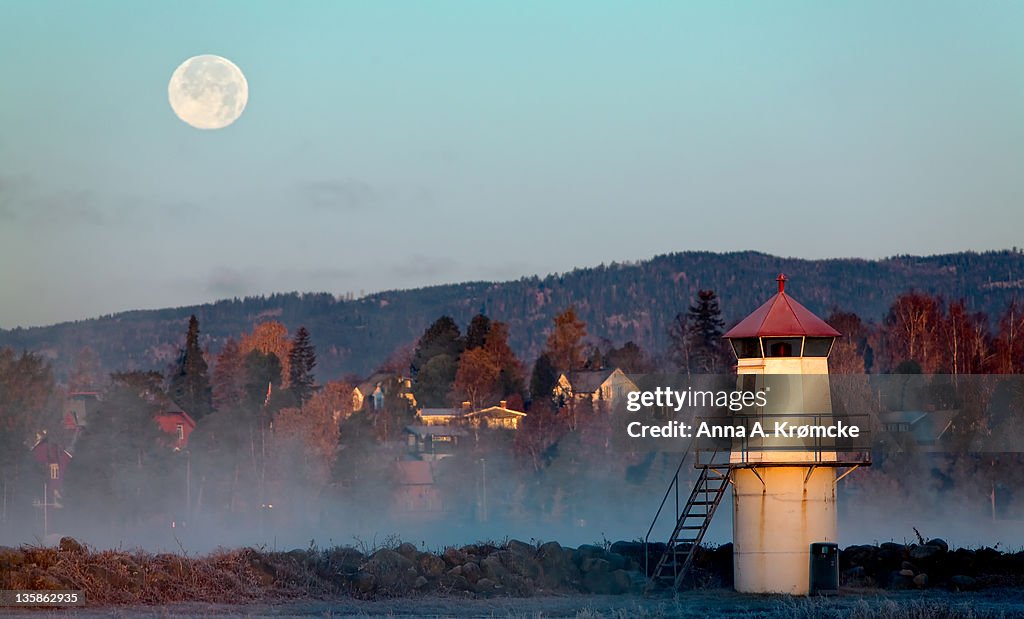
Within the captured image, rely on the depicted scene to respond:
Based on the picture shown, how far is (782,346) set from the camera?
34.5 m

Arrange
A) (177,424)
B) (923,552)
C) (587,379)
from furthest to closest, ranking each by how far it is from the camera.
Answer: (587,379) < (177,424) < (923,552)

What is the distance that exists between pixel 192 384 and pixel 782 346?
102 m

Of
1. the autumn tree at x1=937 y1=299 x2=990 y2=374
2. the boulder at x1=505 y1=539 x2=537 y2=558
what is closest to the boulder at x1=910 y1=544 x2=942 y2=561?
the boulder at x1=505 y1=539 x2=537 y2=558

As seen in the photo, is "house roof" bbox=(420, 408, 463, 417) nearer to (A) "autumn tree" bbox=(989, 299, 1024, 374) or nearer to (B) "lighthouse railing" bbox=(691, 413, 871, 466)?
(A) "autumn tree" bbox=(989, 299, 1024, 374)

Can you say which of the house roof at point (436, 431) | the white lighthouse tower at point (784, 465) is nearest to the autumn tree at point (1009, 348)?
the house roof at point (436, 431)

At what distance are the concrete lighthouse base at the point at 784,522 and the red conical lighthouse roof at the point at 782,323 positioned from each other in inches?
115

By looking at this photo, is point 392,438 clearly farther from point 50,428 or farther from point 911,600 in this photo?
point 911,600

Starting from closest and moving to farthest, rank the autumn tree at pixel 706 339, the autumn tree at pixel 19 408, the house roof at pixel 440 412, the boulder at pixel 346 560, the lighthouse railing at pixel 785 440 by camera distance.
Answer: the lighthouse railing at pixel 785 440, the boulder at pixel 346 560, the autumn tree at pixel 19 408, the autumn tree at pixel 706 339, the house roof at pixel 440 412

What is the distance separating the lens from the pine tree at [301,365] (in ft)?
470

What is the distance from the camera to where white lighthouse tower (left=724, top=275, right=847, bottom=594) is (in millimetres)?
34094

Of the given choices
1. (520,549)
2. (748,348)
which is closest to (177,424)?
(520,549)

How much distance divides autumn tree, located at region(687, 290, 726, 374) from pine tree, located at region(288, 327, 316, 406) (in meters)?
43.3

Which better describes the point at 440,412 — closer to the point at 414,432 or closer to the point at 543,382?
the point at 414,432

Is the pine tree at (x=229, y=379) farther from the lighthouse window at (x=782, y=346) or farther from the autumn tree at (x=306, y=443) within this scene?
the lighthouse window at (x=782, y=346)
